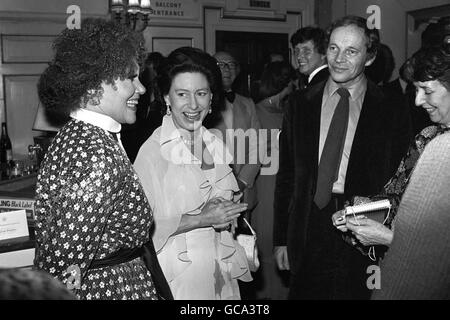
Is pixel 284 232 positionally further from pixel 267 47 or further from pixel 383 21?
pixel 267 47

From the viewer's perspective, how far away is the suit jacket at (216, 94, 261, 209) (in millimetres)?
3797

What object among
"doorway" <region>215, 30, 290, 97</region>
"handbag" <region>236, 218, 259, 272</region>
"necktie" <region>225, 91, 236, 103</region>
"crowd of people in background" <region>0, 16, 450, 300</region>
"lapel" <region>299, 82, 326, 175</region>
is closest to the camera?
"crowd of people in background" <region>0, 16, 450, 300</region>

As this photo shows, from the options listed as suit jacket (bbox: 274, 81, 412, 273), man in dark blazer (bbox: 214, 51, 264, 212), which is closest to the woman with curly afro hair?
suit jacket (bbox: 274, 81, 412, 273)

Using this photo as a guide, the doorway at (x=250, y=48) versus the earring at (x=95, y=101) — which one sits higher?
the doorway at (x=250, y=48)

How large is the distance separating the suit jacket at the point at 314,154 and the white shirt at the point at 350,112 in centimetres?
3

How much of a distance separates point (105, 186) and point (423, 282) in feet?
Result: 3.33

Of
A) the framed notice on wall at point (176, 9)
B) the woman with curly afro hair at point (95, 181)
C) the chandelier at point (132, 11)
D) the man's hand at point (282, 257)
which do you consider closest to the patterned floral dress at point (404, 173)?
the man's hand at point (282, 257)

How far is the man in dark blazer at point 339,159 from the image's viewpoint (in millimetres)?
2391

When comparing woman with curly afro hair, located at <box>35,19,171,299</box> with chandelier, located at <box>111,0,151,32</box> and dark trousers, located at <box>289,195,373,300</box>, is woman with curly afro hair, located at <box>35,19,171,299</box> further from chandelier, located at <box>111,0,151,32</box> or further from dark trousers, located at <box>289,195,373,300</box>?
chandelier, located at <box>111,0,151,32</box>

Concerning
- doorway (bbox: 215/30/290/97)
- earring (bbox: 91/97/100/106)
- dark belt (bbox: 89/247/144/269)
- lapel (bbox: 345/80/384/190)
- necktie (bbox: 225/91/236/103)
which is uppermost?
doorway (bbox: 215/30/290/97)

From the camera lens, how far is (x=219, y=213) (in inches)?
84.4

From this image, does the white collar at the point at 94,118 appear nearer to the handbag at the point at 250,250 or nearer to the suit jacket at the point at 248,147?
the handbag at the point at 250,250
